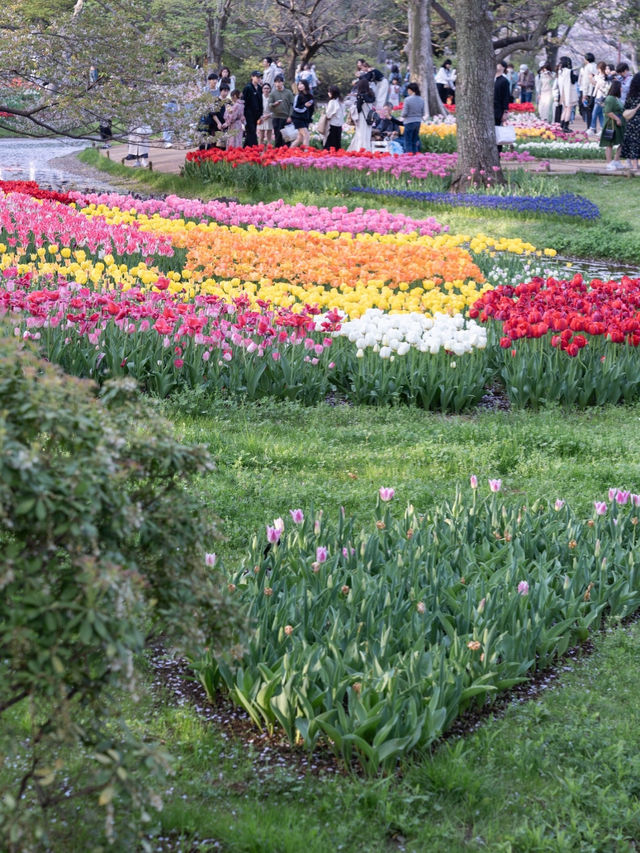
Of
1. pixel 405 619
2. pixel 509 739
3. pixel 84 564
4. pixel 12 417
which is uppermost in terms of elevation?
pixel 12 417

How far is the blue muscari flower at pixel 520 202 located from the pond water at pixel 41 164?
7.42 m

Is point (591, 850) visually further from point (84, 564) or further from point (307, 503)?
point (307, 503)

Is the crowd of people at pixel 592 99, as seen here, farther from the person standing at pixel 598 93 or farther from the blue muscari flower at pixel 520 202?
the blue muscari flower at pixel 520 202

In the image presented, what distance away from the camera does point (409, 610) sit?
13.0 ft

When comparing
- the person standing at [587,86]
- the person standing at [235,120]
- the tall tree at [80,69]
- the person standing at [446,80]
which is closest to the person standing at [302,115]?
the person standing at [235,120]

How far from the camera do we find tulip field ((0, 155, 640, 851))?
3254mm

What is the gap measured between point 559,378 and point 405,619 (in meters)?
3.97

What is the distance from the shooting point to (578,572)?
437cm

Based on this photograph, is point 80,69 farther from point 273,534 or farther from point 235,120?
point 235,120

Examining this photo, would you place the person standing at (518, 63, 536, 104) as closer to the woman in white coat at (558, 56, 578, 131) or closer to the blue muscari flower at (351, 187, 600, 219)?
the woman in white coat at (558, 56, 578, 131)

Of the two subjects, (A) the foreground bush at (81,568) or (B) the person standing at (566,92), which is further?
(B) the person standing at (566,92)

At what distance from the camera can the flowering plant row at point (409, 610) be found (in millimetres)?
3367

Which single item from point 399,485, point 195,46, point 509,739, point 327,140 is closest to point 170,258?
point 399,485

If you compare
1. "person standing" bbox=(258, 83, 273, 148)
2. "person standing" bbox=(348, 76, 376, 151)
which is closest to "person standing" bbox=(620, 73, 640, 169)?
"person standing" bbox=(348, 76, 376, 151)
